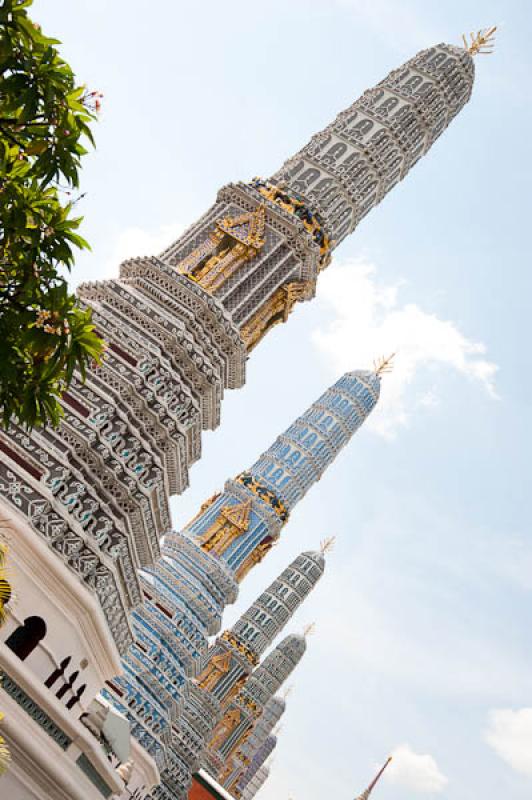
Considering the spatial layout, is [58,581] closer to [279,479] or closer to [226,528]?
[226,528]

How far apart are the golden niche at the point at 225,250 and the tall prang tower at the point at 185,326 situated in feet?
0.16

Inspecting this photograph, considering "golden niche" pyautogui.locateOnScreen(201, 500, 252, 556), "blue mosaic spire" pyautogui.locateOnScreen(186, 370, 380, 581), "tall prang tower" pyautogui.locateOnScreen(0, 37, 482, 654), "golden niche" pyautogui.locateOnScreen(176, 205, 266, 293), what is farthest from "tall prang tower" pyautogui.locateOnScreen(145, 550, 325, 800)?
"golden niche" pyautogui.locateOnScreen(176, 205, 266, 293)

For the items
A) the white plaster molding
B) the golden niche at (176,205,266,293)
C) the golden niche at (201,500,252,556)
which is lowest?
the white plaster molding

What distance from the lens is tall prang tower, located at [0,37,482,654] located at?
19328 millimetres

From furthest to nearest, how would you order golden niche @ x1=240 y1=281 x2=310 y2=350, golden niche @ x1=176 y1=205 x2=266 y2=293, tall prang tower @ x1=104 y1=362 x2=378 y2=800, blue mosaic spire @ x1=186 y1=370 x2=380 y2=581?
blue mosaic spire @ x1=186 y1=370 x2=380 y2=581, golden niche @ x1=240 y1=281 x2=310 y2=350, tall prang tower @ x1=104 y1=362 x2=378 y2=800, golden niche @ x1=176 y1=205 x2=266 y2=293

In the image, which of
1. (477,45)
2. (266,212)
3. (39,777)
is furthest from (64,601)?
(477,45)

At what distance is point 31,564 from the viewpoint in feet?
57.8

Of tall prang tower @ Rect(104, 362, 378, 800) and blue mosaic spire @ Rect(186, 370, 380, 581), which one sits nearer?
tall prang tower @ Rect(104, 362, 378, 800)

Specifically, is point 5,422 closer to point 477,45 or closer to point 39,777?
point 39,777

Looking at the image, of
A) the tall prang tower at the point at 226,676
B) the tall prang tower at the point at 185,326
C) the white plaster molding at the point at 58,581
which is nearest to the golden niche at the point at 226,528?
the tall prang tower at the point at 185,326

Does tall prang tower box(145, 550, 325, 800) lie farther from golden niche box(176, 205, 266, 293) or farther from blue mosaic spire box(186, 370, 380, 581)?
golden niche box(176, 205, 266, 293)

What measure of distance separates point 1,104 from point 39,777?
12.9m

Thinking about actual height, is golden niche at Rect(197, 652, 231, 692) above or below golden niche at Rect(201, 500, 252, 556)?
below

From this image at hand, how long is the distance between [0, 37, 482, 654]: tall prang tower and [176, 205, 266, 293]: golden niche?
49 mm
